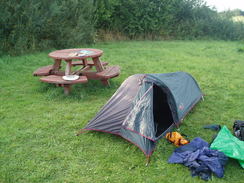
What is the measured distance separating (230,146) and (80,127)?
2.46 metres

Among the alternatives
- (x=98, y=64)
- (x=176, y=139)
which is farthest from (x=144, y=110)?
(x=98, y=64)

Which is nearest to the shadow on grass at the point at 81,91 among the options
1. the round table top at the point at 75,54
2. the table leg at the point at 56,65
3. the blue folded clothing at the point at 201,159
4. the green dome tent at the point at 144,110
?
the table leg at the point at 56,65

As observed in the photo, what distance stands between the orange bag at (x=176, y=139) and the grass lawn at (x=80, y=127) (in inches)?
3.9

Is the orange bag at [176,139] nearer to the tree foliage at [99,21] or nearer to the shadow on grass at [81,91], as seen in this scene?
the shadow on grass at [81,91]

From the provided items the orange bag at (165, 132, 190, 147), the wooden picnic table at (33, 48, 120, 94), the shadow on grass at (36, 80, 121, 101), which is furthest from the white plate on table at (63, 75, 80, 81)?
the orange bag at (165, 132, 190, 147)

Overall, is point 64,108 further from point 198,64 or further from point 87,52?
point 198,64

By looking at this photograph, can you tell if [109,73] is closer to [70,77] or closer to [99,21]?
[70,77]

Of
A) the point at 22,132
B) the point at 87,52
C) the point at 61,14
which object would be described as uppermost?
the point at 61,14

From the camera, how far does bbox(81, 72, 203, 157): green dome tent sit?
13.3 ft

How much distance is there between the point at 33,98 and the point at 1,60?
3.37 meters

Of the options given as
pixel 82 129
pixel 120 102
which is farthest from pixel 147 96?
pixel 82 129

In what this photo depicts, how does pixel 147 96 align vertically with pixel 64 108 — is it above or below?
above

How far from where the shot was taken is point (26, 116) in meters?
5.18

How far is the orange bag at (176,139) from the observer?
416 centimetres
